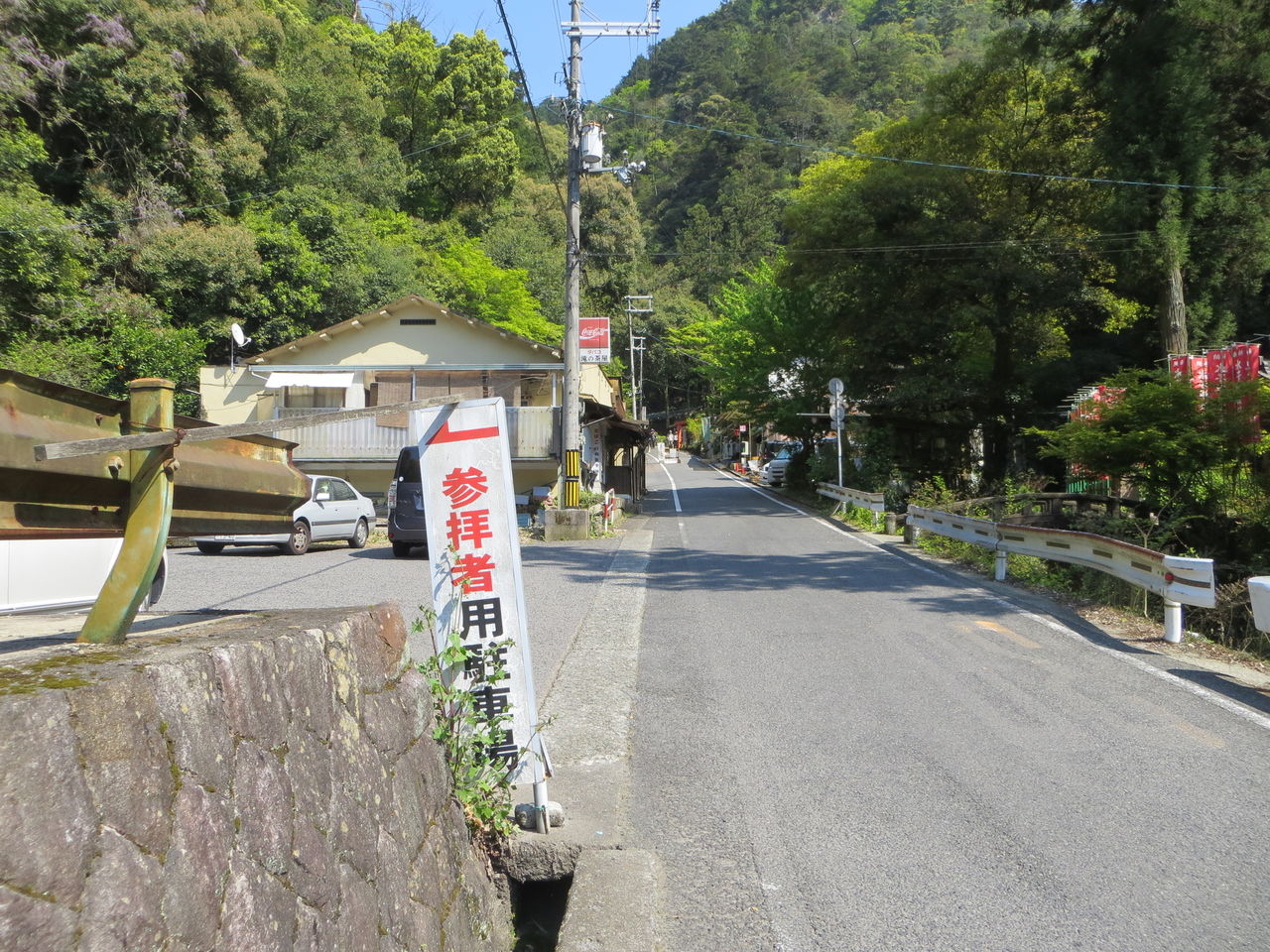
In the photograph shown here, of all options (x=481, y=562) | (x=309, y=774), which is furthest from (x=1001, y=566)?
(x=309, y=774)

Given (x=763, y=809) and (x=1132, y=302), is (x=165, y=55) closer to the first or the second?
(x=1132, y=302)

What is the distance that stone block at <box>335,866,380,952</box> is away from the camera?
270 cm

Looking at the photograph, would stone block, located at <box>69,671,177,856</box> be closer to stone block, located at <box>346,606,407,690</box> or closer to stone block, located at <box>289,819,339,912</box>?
stone block, located at <box>289,819,339,912</box>

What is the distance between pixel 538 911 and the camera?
4.62 m

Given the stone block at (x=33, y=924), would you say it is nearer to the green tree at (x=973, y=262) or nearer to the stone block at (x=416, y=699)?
the stone block at (x=416, y=699)

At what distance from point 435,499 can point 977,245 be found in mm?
26712

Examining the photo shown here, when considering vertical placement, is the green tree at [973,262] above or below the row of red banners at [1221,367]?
above

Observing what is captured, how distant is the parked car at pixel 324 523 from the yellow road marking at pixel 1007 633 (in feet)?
37.3

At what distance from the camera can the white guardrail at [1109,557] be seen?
29.5 feet

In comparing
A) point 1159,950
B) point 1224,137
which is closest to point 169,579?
point 1159,950

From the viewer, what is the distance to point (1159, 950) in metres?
3.66

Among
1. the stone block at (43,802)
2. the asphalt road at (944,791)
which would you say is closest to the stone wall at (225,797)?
the stone block at (43,802)

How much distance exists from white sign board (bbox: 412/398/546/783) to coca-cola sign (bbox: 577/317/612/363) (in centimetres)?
1906

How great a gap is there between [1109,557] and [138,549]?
10670 millimetres
